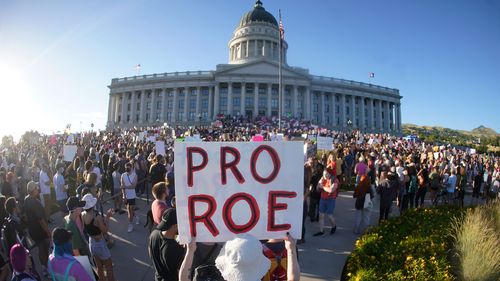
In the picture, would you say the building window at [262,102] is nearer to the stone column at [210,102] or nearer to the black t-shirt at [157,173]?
the stone column at [210,102]

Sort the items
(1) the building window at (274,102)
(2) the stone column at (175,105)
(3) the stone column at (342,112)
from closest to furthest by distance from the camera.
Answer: (1) the building window at (274,102) < (2) the stone column at (175,105) < (3) the stone column at (342,112)

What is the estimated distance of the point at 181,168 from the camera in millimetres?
2969

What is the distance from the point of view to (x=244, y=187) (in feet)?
9.96

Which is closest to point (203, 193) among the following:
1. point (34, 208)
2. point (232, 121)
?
point (34, 208)

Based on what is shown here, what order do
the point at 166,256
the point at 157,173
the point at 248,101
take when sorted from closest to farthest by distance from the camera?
the point at 166,256 → the point at 157,173 → the point at 248,101

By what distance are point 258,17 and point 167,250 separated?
9574 centimetres

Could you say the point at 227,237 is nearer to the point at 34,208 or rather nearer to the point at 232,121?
the point at 34,208

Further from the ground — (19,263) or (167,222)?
(167,222)

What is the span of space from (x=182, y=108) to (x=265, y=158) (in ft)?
256

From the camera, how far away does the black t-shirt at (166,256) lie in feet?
11.6

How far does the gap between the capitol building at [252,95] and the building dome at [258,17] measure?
29 cm

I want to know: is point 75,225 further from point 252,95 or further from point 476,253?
point 252,95

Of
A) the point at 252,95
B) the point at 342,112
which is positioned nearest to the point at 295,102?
the point at 252,95

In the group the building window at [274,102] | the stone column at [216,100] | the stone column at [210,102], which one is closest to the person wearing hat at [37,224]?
the stone column at [216,100]
